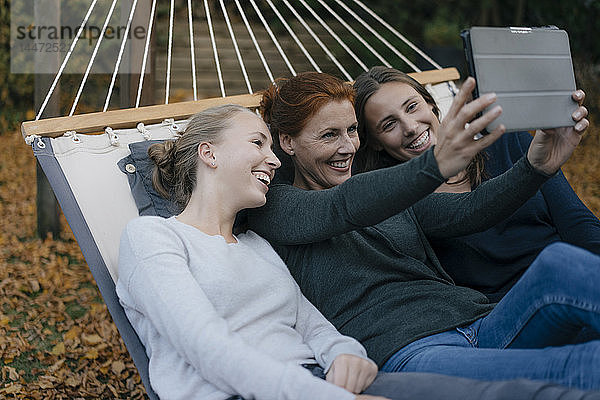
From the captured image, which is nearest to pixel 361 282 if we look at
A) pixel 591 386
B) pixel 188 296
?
pixel 188 296

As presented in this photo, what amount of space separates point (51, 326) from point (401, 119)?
6.00ft

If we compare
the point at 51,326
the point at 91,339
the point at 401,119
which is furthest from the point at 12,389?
the point at 401,119

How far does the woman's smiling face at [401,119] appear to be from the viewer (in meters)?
1.98

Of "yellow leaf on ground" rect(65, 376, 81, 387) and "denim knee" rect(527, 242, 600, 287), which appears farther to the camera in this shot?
"yellow leaf on ground" rect(65, 376, 81, 387)

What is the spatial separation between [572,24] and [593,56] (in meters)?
0.39

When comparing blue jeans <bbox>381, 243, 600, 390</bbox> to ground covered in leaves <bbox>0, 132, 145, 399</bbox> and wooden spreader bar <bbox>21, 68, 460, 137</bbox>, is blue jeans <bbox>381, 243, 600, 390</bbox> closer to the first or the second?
wooden spreader bar <bbox>21, 68, 460, 137</bbox>

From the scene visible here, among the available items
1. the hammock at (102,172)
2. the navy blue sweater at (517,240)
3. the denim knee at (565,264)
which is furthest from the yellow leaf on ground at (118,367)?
the denim knee at (565,264)

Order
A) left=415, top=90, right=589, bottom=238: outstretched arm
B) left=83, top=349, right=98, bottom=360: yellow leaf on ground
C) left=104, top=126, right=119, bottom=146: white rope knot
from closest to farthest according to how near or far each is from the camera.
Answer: left=415, top=90, right=589, bottom=238: outstretched arm
left=104, top=126, right=119, bottom=146: white rope knot
left=83, top=349, right=98, bottom=360: yellow leaf on ground

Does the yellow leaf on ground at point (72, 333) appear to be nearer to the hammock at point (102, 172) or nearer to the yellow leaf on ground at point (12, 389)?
the yellow leaf on ground at point (12, 389)

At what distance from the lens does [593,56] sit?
686 cm

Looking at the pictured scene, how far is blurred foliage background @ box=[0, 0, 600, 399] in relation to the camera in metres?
2.54

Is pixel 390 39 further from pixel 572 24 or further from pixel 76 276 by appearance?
pixel 76 276

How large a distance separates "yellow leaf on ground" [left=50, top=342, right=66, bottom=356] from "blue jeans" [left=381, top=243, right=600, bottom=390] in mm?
1639

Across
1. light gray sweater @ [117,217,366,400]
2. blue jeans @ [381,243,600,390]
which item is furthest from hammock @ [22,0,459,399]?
blue jeans @ [381,243,600,390]
